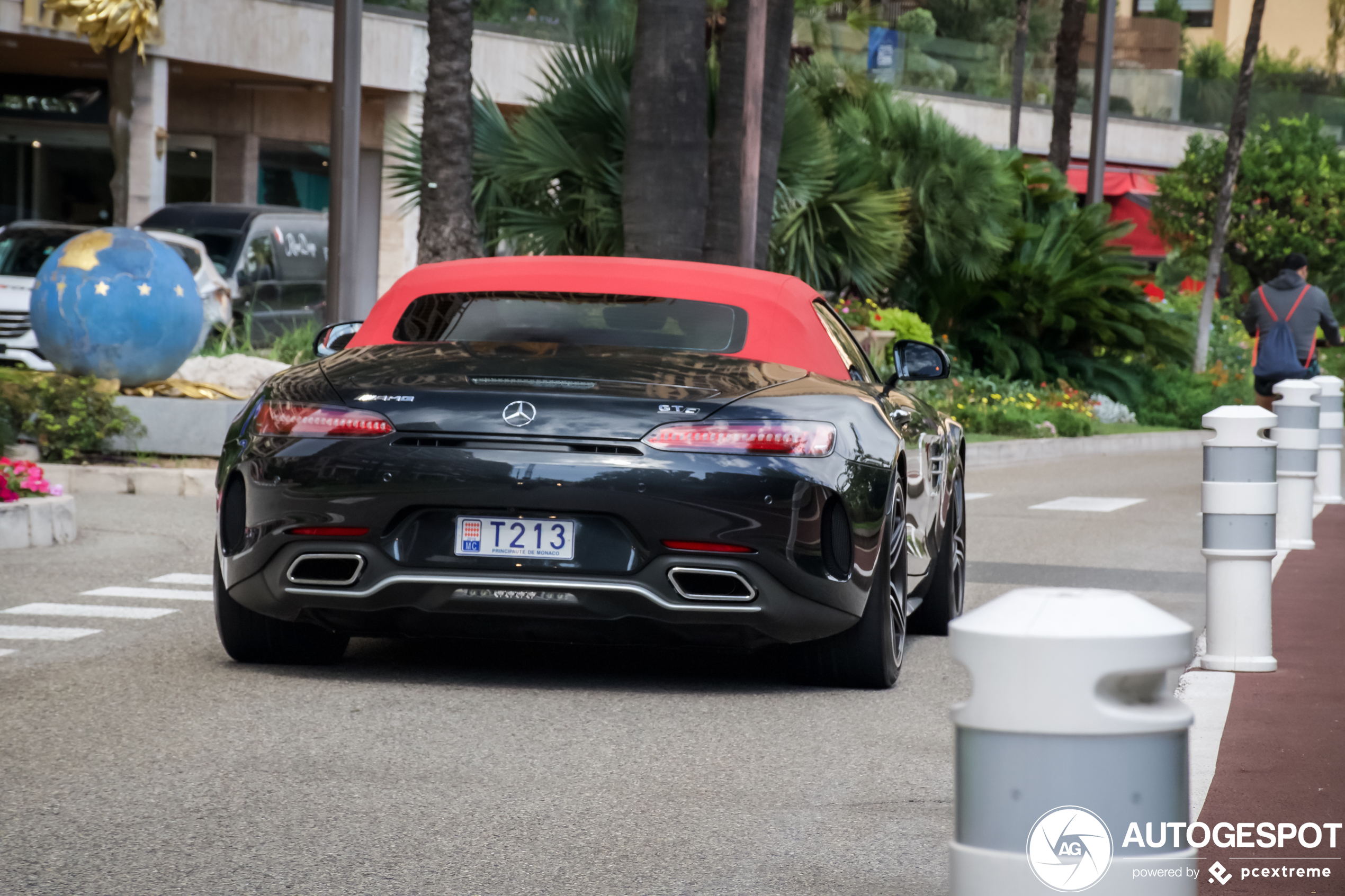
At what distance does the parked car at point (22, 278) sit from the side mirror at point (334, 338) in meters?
7.10

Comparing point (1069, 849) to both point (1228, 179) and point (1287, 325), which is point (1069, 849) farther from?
point (1228, 179)

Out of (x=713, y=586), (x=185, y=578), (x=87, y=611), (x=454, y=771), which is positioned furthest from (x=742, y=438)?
(x=185, y=578)

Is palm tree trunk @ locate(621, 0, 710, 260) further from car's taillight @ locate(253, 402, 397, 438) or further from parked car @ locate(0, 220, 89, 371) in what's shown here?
car's taillight @ locate(253, 402, 397, 438)

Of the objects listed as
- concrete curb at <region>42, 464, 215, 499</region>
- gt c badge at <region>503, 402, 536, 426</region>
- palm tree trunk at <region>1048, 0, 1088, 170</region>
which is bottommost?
concrete curb at <region>42, 464, 215, 499</region>

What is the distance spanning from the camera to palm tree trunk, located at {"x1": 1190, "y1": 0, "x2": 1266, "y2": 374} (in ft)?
103

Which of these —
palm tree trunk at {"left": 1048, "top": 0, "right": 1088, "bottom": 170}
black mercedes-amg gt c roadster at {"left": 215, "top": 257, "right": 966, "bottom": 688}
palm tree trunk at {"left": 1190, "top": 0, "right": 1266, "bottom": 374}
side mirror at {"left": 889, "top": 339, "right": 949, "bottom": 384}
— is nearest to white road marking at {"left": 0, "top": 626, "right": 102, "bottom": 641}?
black mercedes-amg gt c roadster at {"left": 215, "top": 257, "right": 966, "bottom": 688}

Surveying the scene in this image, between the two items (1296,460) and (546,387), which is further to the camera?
(1296,460)

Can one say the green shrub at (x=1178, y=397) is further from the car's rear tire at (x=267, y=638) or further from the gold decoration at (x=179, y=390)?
the car's rear tire at (x=267, y=638)

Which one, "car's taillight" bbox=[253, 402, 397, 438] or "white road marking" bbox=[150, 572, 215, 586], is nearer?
"car's taillight" bbox=[253, 402, 397, 438]

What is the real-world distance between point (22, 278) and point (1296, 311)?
10937mm

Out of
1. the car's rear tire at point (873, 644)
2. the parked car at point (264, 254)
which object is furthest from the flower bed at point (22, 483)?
the parked car at point (264, 254)

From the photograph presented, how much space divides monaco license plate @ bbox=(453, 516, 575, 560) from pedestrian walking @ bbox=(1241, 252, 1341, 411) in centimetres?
1156

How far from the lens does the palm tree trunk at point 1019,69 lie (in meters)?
44.7

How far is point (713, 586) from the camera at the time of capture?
19.2ft
